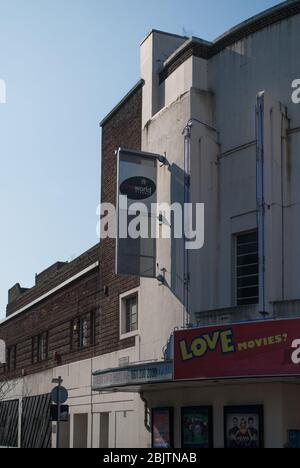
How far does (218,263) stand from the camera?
71.2 ft

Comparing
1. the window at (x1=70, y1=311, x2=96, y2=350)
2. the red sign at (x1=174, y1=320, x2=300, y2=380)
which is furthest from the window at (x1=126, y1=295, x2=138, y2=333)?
the red sign at (x1=174, y1=320, x2=300, y2=380)

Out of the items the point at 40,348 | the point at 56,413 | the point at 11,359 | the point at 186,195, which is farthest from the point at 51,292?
the point at 186,195

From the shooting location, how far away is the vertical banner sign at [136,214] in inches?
886

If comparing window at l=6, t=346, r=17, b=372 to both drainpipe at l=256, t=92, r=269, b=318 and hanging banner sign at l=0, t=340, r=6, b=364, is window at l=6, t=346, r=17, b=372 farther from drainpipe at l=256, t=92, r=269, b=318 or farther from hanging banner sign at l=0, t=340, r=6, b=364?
drainpipe at l=256, t=92, r=269, b=318

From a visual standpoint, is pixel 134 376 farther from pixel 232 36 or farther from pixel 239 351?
pixel 232 36

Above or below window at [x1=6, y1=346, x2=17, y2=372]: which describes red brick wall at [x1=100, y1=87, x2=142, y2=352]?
above

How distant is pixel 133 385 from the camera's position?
2192cm

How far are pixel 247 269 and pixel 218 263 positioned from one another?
0.95 metres

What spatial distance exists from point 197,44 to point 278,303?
27.1 feet

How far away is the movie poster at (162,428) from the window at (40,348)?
13230mm

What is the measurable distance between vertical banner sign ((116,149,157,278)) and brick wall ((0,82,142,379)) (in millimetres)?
2172

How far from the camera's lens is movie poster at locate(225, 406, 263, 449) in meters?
19.5

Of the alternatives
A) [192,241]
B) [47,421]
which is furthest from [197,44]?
[47,421]

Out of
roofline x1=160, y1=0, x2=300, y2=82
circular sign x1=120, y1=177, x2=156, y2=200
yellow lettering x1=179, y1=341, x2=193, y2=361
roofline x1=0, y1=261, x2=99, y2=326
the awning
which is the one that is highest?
roofline x1=160, y1=0, x2=300, y2=82
